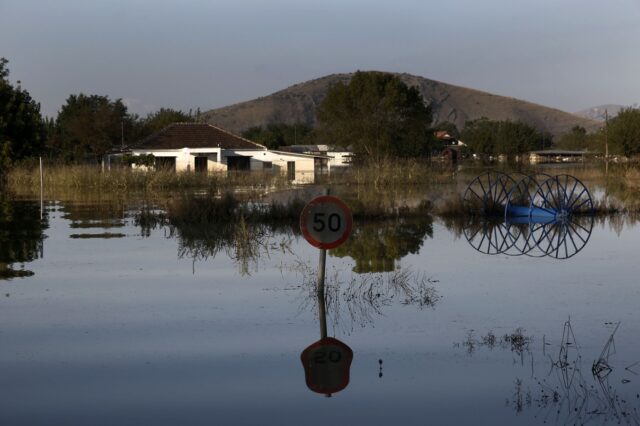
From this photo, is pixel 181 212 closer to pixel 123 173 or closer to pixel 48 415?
pixel 48 415

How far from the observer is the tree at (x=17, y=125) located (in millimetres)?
64125

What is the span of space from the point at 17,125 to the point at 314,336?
196 ft

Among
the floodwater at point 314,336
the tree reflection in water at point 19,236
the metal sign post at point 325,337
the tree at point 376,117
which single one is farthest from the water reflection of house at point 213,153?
the metal sign post at point 325,337

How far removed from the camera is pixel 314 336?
1018 centimetres

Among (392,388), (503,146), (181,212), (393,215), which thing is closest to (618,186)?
(393,215)

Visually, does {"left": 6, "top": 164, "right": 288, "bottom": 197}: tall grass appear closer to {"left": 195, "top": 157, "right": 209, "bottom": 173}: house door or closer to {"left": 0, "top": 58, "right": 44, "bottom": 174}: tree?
{"left": 0, "top": 58, "right": 44, "bottom": 174}: tree

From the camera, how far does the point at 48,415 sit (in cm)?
720

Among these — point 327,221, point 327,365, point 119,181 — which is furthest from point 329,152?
point 327,365

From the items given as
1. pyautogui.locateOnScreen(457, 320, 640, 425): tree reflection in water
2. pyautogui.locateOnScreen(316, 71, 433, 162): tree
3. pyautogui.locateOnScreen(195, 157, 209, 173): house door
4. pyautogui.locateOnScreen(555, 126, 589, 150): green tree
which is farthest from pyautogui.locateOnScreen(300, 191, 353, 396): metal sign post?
pyautogui.locateOnScreen(555, 126, 589, 150): green tree

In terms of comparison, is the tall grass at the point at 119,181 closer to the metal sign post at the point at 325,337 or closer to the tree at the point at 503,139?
the metal sign post at the point at 325,337

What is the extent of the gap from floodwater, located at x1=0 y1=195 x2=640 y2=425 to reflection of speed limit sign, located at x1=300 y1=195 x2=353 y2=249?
1.00 metres

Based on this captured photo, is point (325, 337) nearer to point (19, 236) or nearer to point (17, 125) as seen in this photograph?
point (19, 236)

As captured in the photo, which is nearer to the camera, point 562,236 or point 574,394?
point 574,394

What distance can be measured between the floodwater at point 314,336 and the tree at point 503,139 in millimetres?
117685
